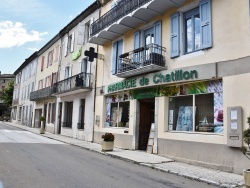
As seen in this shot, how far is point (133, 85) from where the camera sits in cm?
1356

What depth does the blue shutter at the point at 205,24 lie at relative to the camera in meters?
9.95

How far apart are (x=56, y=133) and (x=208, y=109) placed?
1730 cm

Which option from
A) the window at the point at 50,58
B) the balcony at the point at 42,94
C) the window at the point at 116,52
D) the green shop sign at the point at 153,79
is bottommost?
the green shop sign at the point at 153,79

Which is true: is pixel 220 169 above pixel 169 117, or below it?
below

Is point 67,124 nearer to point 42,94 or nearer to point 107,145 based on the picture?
point 42,94

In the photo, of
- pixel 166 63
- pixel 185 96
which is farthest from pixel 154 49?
pixel 185 96

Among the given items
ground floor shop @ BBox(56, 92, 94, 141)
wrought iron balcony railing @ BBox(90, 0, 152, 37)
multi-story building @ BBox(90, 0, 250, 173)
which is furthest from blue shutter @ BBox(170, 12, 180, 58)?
ground floor shop @ BBox(56, 92, 94, 141)

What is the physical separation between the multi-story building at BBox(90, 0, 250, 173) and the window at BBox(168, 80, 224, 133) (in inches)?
1.5

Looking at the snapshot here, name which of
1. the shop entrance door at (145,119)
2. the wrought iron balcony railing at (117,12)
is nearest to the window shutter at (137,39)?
the wrought iron balcony railing at (117,12)

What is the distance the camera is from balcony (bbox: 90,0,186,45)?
38.7 ft

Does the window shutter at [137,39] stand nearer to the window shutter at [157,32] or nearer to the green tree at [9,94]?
the window shutter at [157,32]

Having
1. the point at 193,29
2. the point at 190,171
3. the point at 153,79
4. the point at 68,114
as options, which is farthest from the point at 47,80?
the point at 190,171

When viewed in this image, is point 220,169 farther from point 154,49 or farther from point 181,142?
point 154,49

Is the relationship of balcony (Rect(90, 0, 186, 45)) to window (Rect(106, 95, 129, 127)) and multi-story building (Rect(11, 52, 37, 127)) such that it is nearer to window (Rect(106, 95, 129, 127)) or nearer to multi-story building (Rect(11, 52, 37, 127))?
window (Rect(106, 95, 129, 127))
